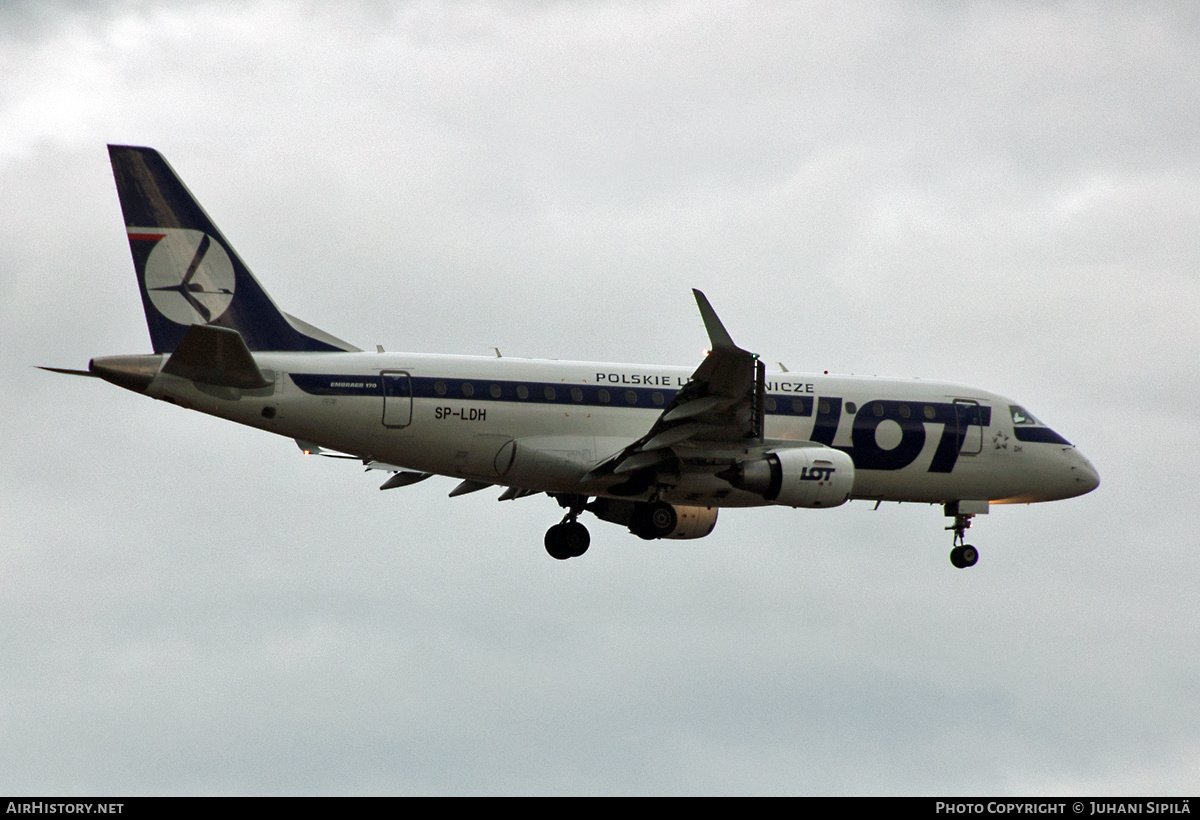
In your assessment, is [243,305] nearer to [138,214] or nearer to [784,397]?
[138,214]

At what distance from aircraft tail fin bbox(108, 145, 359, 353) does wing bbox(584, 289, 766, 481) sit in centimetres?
750

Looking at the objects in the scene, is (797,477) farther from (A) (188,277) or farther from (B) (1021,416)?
(A) (188,277)

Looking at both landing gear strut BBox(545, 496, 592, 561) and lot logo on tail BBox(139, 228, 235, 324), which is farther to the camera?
landing gear strut BBox(545, 496, 592, 561)

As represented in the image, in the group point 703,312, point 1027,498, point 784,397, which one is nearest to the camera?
point 703,312

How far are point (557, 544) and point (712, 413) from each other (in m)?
7.36

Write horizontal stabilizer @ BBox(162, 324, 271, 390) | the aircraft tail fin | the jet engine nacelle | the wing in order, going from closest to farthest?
horizontal stabilizer @ BBox(162, 324, 271, 390) < the wing < the aircraft tail fin < the jet engine nacelle

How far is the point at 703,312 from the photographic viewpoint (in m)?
32.0

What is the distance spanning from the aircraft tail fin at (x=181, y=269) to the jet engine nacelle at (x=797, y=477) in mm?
9978

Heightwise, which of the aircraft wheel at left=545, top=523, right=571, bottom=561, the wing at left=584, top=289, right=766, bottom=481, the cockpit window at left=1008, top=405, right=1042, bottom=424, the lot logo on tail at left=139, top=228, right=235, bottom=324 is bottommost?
the aircraft wheel at left=545, top=523, right=571, bottom=561

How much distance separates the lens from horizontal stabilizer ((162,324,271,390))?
1230 inches

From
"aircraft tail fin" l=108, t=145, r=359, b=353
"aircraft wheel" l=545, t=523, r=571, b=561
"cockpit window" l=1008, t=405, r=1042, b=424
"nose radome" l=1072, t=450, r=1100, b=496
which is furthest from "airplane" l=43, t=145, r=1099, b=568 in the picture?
"nose radome" l=1072, t=450, r=1100, b=496

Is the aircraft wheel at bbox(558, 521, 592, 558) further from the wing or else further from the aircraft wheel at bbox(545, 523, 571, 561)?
the wing
